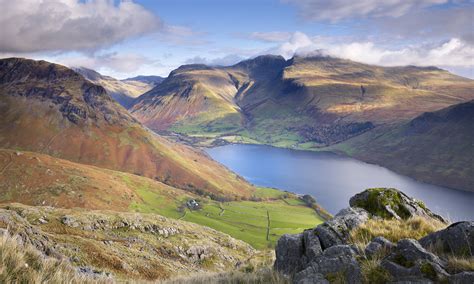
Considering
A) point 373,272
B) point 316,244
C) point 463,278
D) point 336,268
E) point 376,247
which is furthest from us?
point 316,244

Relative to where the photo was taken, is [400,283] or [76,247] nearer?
[400,283]

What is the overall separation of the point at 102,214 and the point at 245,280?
6307 cm

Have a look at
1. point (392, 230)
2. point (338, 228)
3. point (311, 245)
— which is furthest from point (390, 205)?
point (311, 245)

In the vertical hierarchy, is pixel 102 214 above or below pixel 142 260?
below


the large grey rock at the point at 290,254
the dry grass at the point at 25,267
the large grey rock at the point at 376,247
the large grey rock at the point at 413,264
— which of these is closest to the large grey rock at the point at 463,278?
the large grey rock at the point at 413,264

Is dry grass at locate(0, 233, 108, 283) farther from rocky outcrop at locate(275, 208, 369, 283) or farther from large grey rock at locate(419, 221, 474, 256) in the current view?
large grey rock at locate(419, 221, 474, 256)

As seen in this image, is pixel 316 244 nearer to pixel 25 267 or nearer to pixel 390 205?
pixel 390 205

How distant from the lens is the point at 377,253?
9688 millimetres

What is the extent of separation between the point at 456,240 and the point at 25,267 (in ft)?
36.8

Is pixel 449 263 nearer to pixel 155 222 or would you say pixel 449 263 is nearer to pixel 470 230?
pixel 470 230

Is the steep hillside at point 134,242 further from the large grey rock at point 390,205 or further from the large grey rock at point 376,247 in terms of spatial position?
the large grey rock at point 376,247


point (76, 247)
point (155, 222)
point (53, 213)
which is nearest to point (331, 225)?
point (76, 247)

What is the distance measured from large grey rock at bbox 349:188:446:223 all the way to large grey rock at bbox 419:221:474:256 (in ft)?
18.7

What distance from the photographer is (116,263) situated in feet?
112
